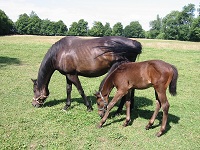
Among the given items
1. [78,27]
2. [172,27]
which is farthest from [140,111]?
[78,27]

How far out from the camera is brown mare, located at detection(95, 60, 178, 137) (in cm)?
527

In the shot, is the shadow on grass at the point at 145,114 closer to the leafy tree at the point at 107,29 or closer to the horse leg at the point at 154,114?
the horse leg at the point at 154,114

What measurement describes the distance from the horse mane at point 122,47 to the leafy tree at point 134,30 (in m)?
85.8

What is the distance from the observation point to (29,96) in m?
8.56

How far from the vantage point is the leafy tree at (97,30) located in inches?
3332

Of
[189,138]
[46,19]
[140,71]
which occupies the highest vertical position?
[46,19]

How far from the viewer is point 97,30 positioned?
277 feet

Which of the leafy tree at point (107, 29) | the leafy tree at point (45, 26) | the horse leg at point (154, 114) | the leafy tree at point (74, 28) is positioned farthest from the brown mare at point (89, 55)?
the leafy tree at point (107, 29)

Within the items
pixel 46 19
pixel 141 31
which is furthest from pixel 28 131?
pixel 141 31

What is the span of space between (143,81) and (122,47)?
4.51 ft

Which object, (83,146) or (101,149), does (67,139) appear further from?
(101,149)

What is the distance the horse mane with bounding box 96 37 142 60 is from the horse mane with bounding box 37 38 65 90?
4.59ft

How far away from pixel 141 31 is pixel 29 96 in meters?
88.9

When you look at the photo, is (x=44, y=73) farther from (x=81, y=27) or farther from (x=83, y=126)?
(x=81, y=27)
